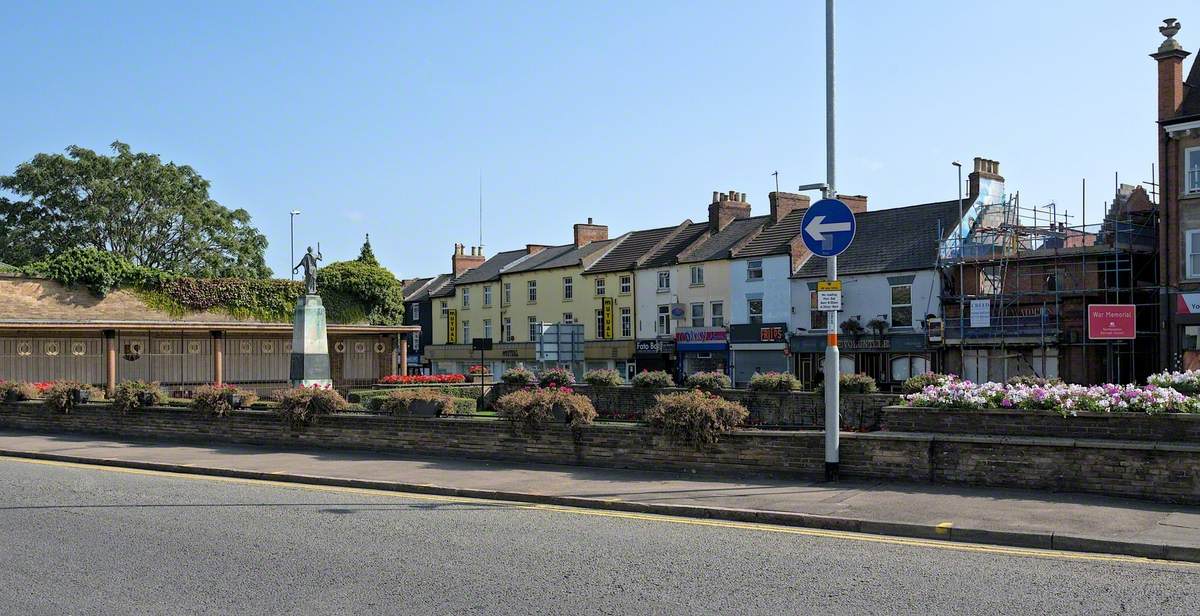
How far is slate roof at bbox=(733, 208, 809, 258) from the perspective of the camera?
49.9 meters

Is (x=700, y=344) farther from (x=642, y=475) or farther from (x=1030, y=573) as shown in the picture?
(x=1030, y=573)

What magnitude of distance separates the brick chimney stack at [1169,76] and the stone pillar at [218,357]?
1282 inches

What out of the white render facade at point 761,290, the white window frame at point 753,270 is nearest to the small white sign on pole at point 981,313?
the white render facade at point 761,290

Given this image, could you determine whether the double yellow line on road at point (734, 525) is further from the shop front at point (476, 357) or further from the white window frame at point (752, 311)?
the shop front at point (476, 357)

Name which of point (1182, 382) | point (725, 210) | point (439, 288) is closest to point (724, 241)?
point (725, 210)

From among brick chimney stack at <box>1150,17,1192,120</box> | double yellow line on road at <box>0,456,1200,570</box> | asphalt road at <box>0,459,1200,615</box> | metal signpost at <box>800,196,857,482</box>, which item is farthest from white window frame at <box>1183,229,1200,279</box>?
asphalt road at <box>0,459,1200,615</box>

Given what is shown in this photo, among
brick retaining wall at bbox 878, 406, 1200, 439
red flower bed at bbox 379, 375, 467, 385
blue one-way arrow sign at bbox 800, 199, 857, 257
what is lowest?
red flower bed at bbox 379, 375, 467, 385

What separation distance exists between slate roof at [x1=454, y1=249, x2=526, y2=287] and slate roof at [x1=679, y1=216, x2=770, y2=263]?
57.0 ft

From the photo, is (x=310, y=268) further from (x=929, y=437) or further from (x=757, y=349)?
(x=757, y=349)

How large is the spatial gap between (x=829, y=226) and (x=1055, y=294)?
2678cm

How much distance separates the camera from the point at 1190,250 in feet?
108

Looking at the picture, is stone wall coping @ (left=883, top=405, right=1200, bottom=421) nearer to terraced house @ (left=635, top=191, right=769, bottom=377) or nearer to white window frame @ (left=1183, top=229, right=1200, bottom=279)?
white window frame @ (left=1183, top=229, right=1200, bottom=279)

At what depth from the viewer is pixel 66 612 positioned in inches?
301

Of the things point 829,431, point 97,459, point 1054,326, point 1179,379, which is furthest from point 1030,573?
point 1054,326
